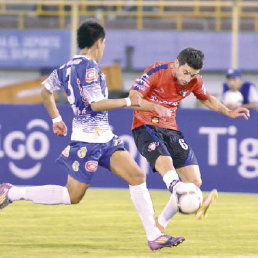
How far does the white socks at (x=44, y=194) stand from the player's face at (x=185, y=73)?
1516 mm

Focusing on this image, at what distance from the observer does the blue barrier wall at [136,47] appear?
24.3m

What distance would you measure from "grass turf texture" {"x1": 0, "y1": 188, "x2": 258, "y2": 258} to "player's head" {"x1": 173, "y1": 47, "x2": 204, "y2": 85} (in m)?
1.57

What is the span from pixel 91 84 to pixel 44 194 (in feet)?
3.76

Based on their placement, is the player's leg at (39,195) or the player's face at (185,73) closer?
the player's leg at (39,195)

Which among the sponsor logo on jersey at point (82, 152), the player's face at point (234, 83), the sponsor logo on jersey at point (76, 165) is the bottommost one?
the player's face at point (234, 83)

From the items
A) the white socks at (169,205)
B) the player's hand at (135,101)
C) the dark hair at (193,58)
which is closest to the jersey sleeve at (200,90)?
the dark hair at (193,58)

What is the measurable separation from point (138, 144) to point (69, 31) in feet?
53.7

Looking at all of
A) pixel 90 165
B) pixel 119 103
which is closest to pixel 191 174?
pixel 90 165

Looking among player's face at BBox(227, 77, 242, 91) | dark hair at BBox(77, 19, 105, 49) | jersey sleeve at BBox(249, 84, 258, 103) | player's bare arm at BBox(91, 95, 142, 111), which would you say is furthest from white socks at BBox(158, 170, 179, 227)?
player's face at BBox(227, 77, 242, 91)

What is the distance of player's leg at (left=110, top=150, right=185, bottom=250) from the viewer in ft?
23.4

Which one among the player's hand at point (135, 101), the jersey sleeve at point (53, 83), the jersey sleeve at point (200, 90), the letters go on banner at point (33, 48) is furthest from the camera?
the letters go on banner at point (33, 48)

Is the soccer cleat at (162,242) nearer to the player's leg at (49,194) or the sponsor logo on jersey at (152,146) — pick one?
the player's leg at (49,194)

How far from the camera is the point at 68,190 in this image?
7.25 metres

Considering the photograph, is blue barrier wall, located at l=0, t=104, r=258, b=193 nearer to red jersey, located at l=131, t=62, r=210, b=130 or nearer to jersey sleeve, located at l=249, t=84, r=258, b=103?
jersey sleeve, located at l=249, t=84, r=258, b=103
